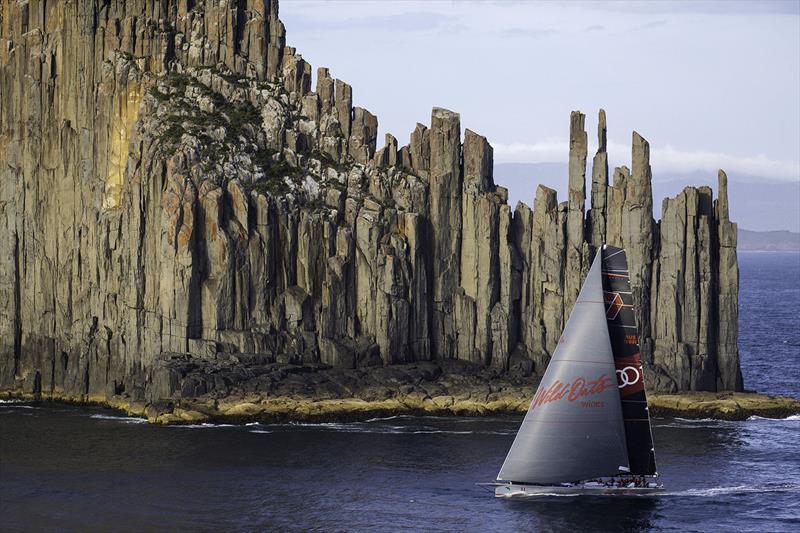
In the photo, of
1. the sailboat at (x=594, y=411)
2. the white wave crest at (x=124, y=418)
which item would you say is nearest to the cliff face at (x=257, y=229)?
the white wave crest at (x=124, y=418)

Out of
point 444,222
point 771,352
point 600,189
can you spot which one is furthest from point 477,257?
point 771,352

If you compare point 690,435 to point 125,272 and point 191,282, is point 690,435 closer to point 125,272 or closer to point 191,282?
point 191,282

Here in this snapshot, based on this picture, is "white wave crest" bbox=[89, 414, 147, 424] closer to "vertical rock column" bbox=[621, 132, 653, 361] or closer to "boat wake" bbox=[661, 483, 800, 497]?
"vertical rock column" bbox=[621, 132, 653, 361]

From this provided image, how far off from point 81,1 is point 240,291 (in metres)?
29.3

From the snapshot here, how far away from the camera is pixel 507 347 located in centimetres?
11562

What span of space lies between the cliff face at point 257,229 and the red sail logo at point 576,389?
105 feet

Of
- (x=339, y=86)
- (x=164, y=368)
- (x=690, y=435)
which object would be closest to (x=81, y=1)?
(x=339, y=86)

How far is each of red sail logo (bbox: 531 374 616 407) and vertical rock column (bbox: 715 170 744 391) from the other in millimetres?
35412

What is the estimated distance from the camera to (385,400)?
108250 millimetres

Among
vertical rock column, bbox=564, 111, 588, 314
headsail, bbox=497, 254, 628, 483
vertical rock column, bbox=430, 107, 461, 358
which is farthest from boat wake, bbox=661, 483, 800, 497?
vertical rock column, bbox=430, 107, 461, 358

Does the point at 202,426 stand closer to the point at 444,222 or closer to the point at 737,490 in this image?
the point at 444,222

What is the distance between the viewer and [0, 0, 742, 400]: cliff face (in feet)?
367

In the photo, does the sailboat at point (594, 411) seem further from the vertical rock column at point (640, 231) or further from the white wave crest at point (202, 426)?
the vertical rock column at point (640, 231)

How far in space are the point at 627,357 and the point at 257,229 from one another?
4166cm
